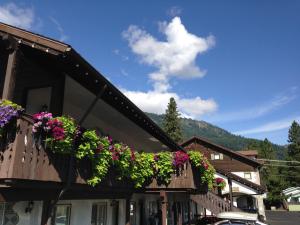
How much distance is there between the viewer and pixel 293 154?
84.2 m

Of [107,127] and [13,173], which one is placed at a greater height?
[107,127]

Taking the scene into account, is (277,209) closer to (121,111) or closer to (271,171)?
(271,171)

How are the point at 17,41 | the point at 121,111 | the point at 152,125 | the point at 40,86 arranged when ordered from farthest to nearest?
the point at 152,125 < the point at 121,111 < the point at 40,86 < the point at 17,41

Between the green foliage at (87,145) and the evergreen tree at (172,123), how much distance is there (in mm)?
53772

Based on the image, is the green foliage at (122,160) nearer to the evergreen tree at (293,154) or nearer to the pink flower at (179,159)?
the pink flower at (179,159)

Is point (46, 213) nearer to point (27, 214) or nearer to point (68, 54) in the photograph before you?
point (27, 214)

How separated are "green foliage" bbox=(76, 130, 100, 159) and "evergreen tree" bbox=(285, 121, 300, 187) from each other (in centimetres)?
8237

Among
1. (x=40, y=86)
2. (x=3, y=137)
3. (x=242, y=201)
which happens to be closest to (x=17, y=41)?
(x=40, y=86)

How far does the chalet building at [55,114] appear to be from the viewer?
718cm

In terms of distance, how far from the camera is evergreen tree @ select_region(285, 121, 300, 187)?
81.8m

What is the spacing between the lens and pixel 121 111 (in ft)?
43.5

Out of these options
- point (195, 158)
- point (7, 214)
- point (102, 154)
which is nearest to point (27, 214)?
point (7, 214)

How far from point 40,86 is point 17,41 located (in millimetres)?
2208

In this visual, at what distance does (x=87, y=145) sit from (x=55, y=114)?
1.57m
